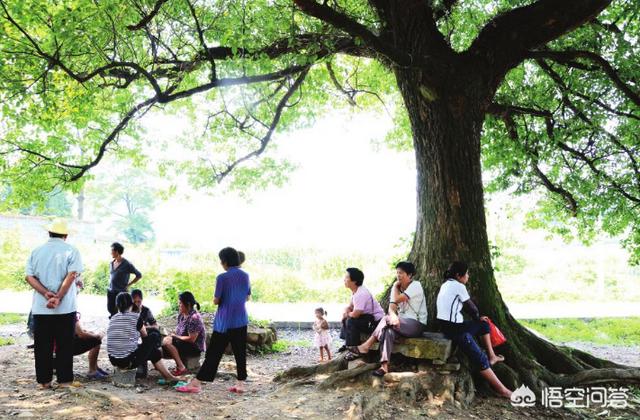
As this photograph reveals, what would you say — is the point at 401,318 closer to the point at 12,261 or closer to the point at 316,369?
the point at 316,369

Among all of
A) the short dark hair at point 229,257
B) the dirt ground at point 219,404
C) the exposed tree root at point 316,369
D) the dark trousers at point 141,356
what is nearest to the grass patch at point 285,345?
the dirt ground at point 219,404

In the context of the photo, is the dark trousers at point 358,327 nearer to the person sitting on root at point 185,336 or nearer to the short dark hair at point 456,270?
the short dark hair at point 456,270

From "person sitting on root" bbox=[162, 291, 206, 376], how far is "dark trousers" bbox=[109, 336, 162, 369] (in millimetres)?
323

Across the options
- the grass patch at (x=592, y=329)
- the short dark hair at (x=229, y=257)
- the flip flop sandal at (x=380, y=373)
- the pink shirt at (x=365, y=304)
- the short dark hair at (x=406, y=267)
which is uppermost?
the short dark hair at (x=229, y=257)

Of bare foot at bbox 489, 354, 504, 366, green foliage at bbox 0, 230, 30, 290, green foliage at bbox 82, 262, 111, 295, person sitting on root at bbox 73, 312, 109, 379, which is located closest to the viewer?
bare foot at bbox 489, 354, 504, 366

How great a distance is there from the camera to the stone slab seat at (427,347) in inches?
240

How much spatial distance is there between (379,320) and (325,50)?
3.95 meters

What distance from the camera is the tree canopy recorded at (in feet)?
22.3

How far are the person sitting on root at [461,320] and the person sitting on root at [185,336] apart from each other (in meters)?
3.20

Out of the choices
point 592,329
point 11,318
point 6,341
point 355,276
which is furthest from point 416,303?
point 11,318

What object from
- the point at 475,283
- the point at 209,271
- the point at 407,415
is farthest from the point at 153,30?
the point at 209,271

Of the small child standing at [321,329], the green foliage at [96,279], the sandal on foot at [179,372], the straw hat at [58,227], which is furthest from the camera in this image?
the green foliage at [96,279]

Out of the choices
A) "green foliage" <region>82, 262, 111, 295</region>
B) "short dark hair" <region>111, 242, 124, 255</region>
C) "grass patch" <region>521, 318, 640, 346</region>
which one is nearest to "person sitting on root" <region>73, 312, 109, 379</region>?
"short dark hair" <region>111, 242, 124, 255</region>

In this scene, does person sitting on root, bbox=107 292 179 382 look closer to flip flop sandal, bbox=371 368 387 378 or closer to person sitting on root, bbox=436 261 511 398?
flip flop sandal, bbox=371 368 387 378
